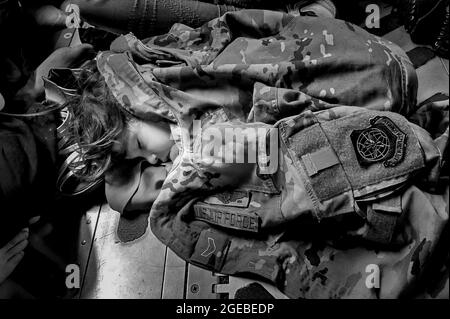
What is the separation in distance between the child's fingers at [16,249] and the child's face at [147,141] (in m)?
0.31

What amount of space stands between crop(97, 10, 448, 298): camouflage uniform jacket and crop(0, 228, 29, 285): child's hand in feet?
0.74

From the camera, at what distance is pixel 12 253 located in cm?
86

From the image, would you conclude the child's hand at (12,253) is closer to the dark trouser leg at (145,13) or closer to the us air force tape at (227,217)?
the us air force tape at (227,217)

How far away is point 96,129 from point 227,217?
1.27 ft

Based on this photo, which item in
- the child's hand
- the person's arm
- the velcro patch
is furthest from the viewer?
the person's arm

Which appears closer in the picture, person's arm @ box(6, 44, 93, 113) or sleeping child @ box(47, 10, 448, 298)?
sleeping child @ box(47, 10, 448, 298)

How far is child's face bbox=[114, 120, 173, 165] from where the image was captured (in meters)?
0.90

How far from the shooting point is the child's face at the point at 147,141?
35.4 inches

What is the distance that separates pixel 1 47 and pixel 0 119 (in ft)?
1.11

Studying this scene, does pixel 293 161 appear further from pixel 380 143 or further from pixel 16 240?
pixel 16 240

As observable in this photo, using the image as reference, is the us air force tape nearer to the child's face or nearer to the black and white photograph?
the black and white photograph

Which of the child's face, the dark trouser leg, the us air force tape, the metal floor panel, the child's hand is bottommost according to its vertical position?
the metal floor panel

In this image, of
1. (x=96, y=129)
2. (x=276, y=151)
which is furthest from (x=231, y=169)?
(x=96, y=129)

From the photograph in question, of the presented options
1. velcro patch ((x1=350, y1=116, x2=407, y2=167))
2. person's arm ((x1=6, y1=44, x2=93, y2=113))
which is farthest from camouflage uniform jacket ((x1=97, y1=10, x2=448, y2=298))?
person's arm ((x1=6, y1=44, x2=93, y2=113))
